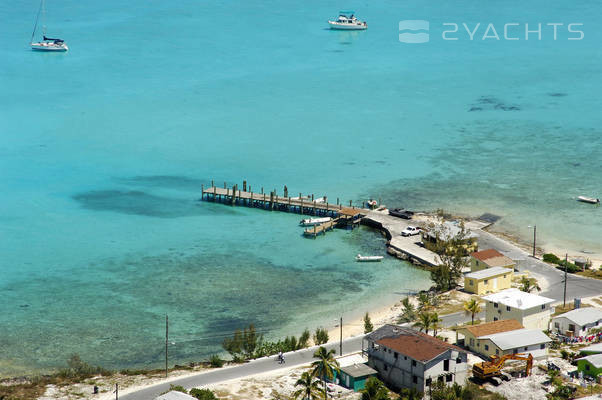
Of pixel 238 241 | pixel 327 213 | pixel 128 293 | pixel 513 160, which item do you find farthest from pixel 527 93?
pixel 128 293

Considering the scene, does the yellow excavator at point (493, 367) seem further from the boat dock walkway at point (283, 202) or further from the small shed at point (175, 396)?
the boat dock walkway at point (283, 202)

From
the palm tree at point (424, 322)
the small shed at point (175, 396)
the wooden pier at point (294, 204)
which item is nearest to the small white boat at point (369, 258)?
the wooden pier at point (294, 204)

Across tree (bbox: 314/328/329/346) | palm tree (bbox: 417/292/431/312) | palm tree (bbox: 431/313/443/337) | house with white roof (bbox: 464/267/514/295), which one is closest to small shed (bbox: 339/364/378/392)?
palm tree (bbox: 431/313/443/337)

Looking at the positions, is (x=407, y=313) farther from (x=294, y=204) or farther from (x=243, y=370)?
(x=294, y=204)

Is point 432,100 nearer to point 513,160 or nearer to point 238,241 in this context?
point 513,160

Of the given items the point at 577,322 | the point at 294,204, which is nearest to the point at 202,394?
the point at 577,322

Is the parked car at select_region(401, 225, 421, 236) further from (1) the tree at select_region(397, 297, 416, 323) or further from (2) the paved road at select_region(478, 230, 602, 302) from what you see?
(1) the tree at select_region(397, 297, 416, 323)
